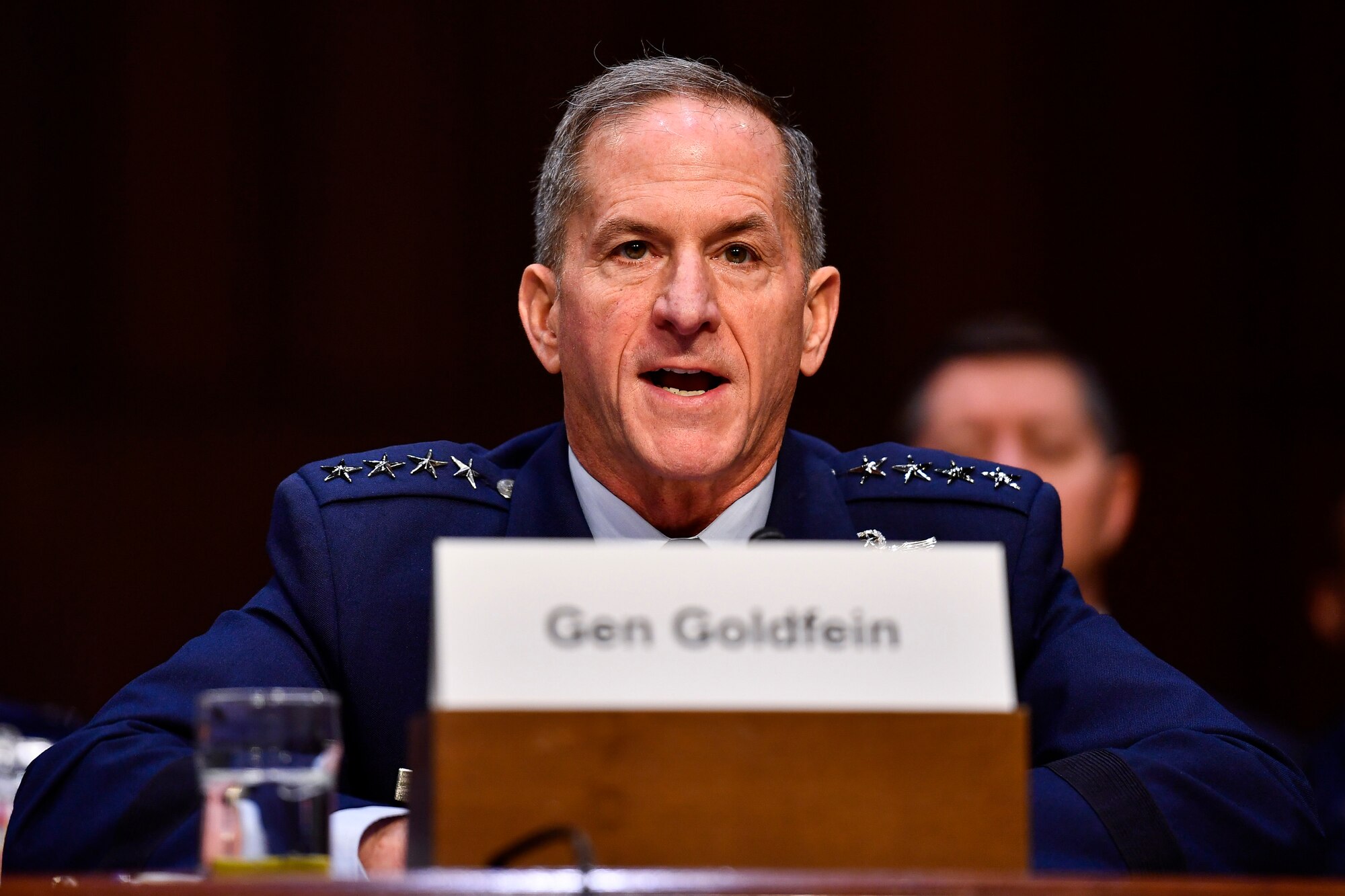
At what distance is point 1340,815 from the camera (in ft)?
11.5

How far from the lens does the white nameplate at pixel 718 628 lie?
1.13 metres

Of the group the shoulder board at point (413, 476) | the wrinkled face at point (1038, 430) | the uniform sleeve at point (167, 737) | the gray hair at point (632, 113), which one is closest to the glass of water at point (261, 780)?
the uniform sleeve at point (167, 737)

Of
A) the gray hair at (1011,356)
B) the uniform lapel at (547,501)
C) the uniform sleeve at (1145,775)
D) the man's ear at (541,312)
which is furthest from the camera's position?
the gray hair at (1011,356)

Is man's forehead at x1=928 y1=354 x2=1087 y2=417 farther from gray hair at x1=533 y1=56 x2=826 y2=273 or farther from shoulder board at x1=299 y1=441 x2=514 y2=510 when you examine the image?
shoulder board at x1=299 y1=441 x2=514 y2=510

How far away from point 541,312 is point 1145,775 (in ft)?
3.68

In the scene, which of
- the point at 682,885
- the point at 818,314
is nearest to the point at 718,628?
the point at 682,885

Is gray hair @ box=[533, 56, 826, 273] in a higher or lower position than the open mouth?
higher

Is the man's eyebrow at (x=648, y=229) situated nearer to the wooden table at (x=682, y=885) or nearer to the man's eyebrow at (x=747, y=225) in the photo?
the man's eyebrow at (x=747, y=225)

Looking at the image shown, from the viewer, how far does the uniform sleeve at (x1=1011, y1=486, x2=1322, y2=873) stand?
1.49 meters

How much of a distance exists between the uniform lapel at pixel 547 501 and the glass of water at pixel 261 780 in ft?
2.94

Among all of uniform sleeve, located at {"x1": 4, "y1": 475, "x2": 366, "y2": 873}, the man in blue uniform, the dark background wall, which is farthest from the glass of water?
the dark background wall

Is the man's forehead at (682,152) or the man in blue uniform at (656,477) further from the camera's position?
the man's forehead at (682,152)

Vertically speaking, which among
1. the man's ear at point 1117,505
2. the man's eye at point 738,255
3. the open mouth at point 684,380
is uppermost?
the man's eye at point 738,255

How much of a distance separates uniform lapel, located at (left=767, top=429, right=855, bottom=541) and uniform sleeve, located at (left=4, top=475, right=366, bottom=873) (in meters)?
0.61
